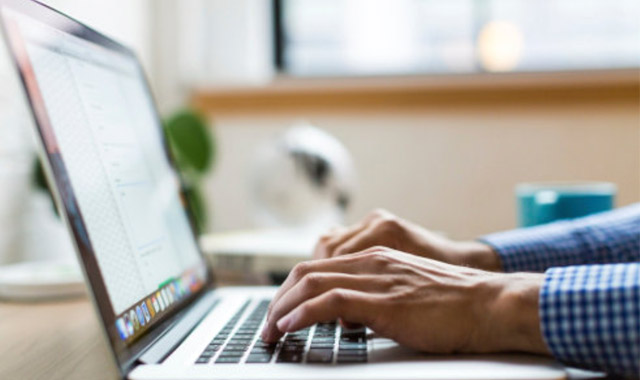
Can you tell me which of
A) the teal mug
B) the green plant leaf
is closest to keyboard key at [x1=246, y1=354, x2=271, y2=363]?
the teal mug

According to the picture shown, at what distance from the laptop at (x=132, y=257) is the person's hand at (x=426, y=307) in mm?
14

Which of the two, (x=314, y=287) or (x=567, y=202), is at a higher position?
(x=314, y=287)

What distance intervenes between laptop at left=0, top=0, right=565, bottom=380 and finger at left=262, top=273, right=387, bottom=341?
0.06 ft

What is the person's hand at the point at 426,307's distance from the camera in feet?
1.57

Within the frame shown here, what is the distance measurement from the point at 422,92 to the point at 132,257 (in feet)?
4.33

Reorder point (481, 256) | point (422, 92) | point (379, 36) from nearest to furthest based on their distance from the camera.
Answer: point (481, 256)
point (422, 92)
point (379, 36)

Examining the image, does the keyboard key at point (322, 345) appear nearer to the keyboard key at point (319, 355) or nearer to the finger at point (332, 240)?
the keyboard key at point (319, 355)

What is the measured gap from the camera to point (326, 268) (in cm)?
55

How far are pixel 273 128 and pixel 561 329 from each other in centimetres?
141

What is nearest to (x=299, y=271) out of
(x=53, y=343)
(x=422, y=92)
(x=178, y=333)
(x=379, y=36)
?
(x=178, y=333)

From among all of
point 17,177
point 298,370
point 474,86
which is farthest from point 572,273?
point 474,86

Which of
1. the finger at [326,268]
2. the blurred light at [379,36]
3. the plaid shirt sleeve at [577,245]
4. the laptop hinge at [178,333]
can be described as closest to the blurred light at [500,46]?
the blurred light at [379,36]

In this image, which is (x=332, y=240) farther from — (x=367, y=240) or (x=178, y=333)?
(x=178, y=333)

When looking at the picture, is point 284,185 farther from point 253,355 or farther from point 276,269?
point 253,355
